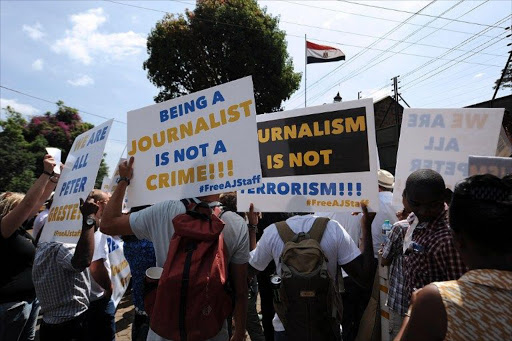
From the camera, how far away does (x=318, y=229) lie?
2199 mm

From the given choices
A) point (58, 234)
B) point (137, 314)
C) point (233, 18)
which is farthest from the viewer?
point (233, 18)

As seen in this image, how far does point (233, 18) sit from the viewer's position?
61.3 feet

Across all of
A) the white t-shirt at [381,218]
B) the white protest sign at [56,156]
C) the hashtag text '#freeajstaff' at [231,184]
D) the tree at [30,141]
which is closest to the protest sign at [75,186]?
the white protest sign at [56,156]

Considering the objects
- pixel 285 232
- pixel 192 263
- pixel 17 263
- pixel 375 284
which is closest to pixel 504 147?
pixel 375 284

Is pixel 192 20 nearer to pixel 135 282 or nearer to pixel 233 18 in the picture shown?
pixel 233 18

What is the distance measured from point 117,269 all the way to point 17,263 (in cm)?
86

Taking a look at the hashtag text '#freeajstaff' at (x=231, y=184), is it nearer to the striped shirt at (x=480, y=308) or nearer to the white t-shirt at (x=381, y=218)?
the striped shirt at (x=480, y=308)

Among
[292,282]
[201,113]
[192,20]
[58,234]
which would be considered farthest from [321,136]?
[192,20]

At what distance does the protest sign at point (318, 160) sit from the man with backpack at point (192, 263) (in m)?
0.93

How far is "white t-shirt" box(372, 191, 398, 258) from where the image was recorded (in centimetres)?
317

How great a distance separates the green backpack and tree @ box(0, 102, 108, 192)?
21.5 meters

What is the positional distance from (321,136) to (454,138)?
1117 mm

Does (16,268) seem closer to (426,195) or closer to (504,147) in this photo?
(426,195)

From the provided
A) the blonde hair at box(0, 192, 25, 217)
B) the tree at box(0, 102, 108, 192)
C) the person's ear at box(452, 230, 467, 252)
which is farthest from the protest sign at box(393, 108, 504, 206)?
the tree at box(0, 102, 108, 192)
